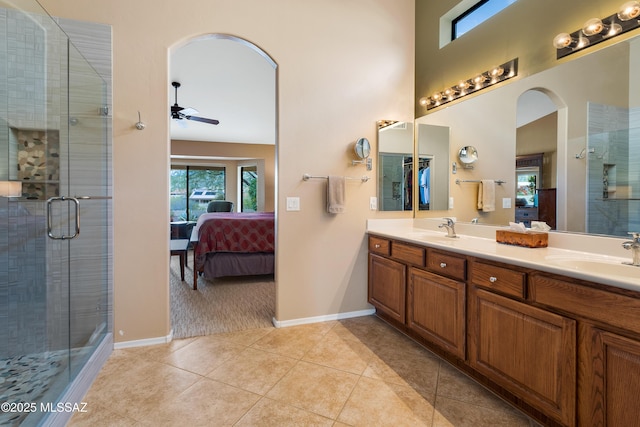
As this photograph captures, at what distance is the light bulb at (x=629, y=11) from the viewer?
1498mm

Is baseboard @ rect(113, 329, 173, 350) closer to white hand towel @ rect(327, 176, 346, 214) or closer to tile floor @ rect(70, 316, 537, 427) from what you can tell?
tile floor @ rect(70, 316, 537, 427)

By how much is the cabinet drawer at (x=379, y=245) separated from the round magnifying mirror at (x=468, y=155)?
93 centimetres

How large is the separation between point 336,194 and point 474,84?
4.67 ft

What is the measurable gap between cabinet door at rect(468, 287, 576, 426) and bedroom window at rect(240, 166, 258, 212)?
7.14m

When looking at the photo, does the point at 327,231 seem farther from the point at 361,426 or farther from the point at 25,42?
the point at 25,42

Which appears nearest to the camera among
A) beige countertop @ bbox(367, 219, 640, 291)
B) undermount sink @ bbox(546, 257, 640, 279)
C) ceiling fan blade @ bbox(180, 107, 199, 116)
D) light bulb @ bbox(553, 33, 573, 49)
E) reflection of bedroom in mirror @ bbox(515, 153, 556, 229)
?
beige countertop @ bbox(367, 219, 640, 291)

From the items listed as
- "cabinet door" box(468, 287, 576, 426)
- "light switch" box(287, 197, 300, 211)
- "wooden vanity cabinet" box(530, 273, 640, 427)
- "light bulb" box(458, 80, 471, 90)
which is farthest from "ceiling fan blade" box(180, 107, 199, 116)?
"wooden vanity cabinet" box(530, 273, 640, 427)

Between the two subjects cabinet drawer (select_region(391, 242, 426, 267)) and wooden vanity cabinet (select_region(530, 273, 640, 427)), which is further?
cabinet drawer (select_region(391, 242, 426, 267))

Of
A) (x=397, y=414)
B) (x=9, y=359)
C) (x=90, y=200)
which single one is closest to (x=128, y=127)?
(x=90, y=200)

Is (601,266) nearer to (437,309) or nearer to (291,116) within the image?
(437,309)

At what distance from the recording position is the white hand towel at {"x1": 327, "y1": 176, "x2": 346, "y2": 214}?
2.67m

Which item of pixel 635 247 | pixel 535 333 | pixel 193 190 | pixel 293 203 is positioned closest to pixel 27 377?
pixel 293 203

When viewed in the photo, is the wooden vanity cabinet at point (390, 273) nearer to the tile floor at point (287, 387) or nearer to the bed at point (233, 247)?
the tile floor at point (287, 387)

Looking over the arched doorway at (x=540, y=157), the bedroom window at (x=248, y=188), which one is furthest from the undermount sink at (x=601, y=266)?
the bedroom window at (x=248, y=188)
